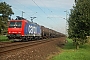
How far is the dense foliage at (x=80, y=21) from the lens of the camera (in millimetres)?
22569

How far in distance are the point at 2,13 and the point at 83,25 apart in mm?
66794

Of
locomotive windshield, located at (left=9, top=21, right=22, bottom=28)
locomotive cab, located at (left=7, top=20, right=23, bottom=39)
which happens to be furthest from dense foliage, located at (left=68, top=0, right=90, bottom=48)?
locomotive windshield, located at (left=9, top=21, right=22, bottom=28)

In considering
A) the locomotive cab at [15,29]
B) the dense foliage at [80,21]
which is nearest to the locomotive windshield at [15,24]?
the locomotive cab at [15,29]

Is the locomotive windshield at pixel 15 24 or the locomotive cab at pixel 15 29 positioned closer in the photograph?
the locomotive cab at pixel 15 29

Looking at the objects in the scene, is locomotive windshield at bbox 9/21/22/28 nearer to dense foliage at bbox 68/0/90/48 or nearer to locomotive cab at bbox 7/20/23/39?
locomotive cab at bbox 7/20/23/39

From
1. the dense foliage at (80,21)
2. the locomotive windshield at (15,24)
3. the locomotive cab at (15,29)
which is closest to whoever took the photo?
the dense foliage at (80,21)

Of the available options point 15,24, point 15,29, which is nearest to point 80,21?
point 15,29

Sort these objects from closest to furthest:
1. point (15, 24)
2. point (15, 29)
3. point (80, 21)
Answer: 1. point (80, 21)
2. point (15, 29)
3. point (15, 24)

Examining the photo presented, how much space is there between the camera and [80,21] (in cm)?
2275

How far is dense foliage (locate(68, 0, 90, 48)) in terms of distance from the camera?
22569mm

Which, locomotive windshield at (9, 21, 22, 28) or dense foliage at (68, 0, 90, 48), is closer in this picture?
dense foliage at (68, 0, 90, 48)

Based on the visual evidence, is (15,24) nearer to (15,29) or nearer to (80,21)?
(15,29)

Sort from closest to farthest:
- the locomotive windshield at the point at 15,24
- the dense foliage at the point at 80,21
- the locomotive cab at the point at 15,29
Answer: the dense foliage at the point at 80,21 → the locomotive cab at the point at 15,29 → the locomotive windshield at the point at 15,24

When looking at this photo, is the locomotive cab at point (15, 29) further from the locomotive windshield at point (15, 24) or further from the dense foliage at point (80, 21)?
the dense foliage at point (80, 21)
